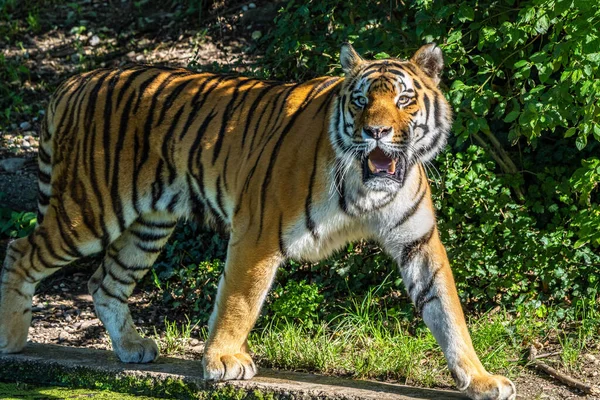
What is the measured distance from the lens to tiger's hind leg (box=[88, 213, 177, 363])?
4.91 m

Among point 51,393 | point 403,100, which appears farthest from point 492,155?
point 51,393

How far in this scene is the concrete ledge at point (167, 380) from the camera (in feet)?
13.5

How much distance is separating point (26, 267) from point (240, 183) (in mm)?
1256

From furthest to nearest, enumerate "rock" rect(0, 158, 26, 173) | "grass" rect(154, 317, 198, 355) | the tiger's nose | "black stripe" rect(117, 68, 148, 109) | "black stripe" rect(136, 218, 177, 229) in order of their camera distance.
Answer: "rock" rect(0, 158, 26, 173) < "grass" rect(154, 317, 198, 355) < "black stripe" rect(136, 218, 177, 229) < "black stripe" rect(117, 68, 148, 109) < the tiger's nose

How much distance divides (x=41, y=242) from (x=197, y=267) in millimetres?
1587

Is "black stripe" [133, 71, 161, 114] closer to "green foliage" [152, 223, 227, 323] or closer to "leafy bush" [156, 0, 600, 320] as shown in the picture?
"leafy bush" [156, 0, 600, 320]

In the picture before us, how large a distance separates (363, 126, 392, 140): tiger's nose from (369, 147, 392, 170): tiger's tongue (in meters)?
0.11

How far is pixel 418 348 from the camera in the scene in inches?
193

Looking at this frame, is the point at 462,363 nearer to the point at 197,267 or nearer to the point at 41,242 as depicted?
the point at 41,242

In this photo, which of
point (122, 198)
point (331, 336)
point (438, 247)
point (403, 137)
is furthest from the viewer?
point (331, 336)

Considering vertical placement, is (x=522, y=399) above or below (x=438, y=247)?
below

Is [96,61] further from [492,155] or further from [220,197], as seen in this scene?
[220,197]

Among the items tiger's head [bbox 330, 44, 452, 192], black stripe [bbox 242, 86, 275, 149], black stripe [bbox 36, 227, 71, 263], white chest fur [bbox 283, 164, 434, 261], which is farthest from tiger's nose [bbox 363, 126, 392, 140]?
black stripe [bbox 36, 227, 71, 263]

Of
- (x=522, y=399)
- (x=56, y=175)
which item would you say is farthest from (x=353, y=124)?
(x=56, y=175)
